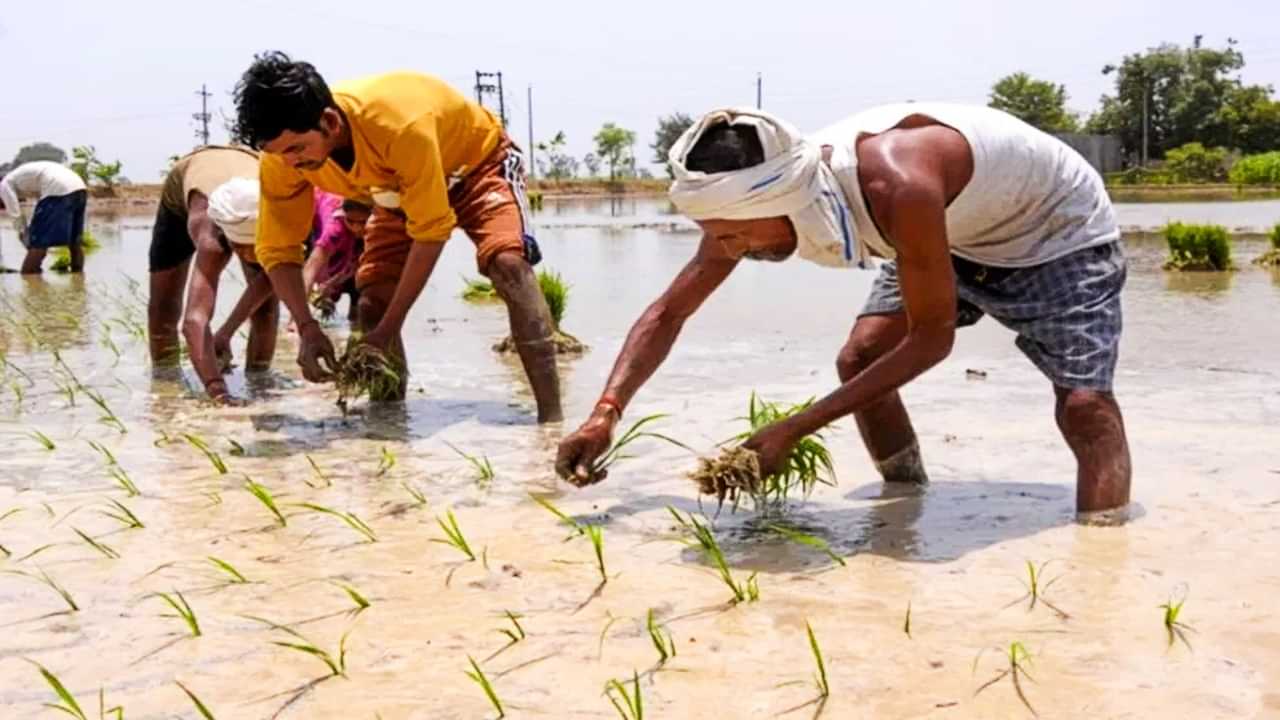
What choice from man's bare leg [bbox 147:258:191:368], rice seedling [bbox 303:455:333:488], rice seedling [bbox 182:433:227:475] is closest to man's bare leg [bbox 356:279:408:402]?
rice seedling [bbox 182:433:227:475]

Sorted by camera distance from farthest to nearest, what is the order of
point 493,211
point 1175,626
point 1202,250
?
point 1202,250
point 493,211
point 1175,626

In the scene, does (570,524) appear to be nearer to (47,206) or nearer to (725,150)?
(725,150)

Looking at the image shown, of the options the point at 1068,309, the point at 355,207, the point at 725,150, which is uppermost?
the point at 725,150

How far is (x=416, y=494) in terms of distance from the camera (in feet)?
12.2

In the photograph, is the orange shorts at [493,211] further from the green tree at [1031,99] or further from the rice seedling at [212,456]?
the green tree at [1031,99]

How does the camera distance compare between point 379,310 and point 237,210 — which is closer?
point 379,310

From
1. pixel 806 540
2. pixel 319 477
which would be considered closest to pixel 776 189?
pixel 806 540

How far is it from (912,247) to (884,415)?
93 cm

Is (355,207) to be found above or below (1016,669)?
above

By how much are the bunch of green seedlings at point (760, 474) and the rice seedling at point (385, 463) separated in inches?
43.0

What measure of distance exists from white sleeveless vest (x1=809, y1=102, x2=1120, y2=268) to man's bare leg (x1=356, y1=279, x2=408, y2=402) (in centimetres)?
264

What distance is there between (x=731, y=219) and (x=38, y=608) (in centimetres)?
168

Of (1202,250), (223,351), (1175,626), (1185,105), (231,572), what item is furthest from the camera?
(1185,105)

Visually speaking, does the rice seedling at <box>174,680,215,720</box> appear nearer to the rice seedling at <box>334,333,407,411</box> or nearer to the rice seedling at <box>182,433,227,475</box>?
the rice seedling at <box>182,433,227,475</box>
